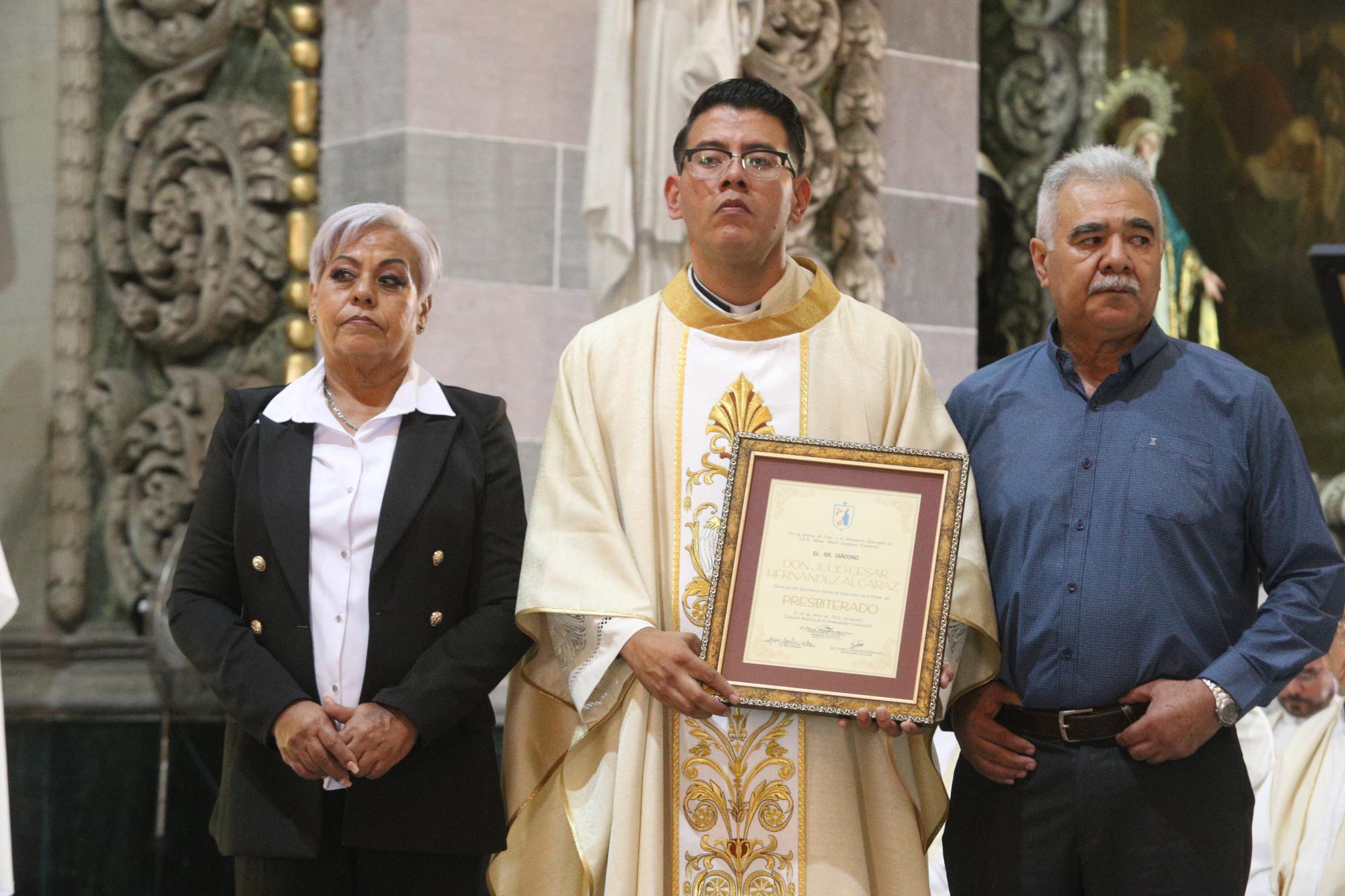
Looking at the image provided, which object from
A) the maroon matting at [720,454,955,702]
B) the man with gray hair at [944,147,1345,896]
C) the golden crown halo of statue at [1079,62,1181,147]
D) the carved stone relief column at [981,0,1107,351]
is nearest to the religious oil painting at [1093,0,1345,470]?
the golden crown halo of statue at [1079,62,1181,147]

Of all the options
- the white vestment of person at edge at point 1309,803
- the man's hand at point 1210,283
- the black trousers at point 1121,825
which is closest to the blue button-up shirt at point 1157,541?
the black trousers at point 1121,825

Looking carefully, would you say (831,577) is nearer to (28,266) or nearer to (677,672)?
(677,672)

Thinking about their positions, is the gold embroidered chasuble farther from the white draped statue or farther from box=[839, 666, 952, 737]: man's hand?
the white draped statue

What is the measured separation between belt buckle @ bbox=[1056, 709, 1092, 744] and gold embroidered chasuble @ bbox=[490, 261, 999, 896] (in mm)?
150

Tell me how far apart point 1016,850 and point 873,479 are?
0.73 metres

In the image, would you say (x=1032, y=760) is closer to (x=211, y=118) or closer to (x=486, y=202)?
(x=486, y=202)

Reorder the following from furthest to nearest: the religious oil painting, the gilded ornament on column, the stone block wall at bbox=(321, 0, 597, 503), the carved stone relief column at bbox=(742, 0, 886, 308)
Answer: the religious oil painting, the carved stone relief column at bbox=(742, 0, 886, 308), the gilded ornament on column, the stone block wall at bbox=(321, 0, 597, 503)

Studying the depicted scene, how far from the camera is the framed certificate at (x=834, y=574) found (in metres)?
3.18

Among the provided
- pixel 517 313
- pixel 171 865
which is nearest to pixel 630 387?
pixel 517 313

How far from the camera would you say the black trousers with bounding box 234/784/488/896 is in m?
3.28

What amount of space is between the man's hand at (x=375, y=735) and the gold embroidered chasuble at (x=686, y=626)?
0.31m

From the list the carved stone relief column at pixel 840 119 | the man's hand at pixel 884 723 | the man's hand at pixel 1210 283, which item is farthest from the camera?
the man's hand at pixel 1210 283

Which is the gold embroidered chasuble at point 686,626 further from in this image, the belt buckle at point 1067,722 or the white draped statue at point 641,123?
the white draped statue at point 641,123

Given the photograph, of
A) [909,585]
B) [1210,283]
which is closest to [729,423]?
[909,585]
